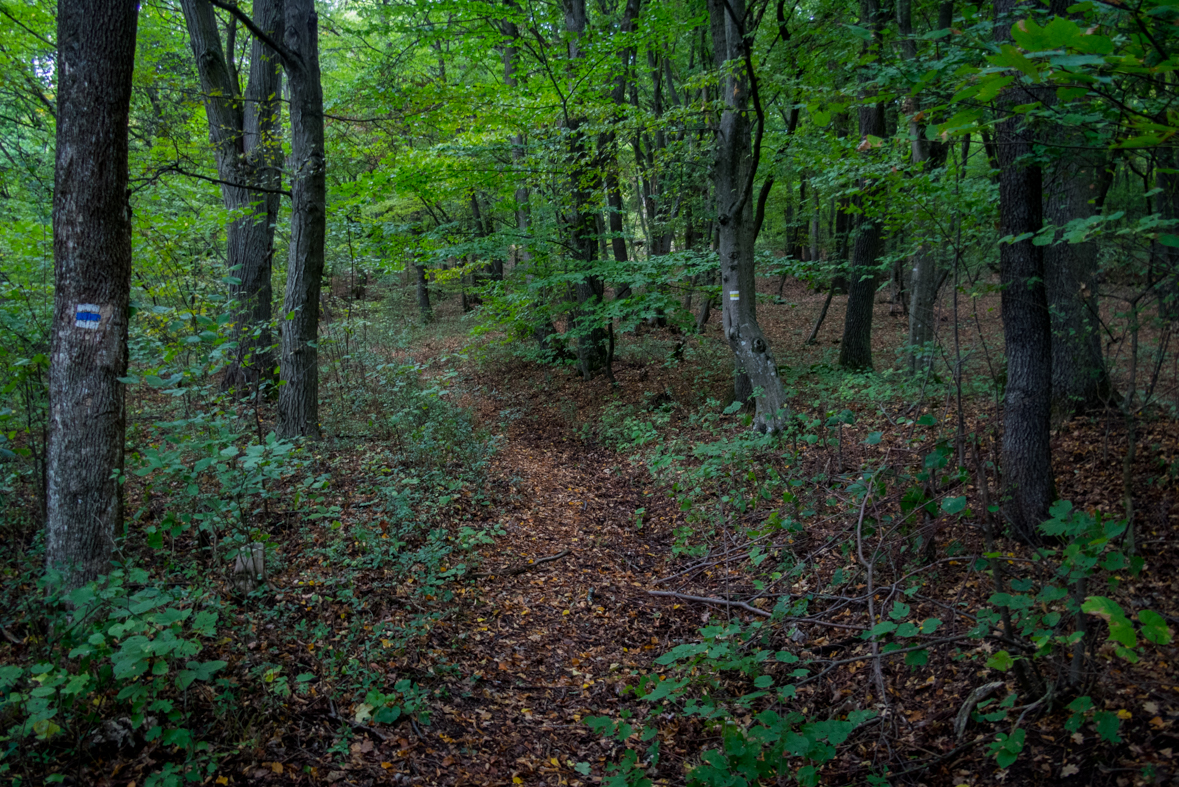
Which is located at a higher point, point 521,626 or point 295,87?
point 295,87

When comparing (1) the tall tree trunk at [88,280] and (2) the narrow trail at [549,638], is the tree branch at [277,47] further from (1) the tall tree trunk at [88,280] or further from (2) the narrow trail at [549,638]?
(2) the narrow trail at [549,638]

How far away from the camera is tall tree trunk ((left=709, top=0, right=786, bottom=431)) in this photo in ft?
24.5

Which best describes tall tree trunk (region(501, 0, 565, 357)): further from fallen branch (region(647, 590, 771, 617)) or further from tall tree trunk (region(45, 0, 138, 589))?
tall tree trunk (region(45, 0, 138, 589))

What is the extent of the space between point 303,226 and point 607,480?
484cm

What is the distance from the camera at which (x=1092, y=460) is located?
4.91 meters

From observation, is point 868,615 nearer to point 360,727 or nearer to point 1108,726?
point 1108,726

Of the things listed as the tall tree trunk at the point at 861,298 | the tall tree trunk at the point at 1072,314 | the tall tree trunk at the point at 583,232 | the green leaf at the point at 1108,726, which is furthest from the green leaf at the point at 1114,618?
the tall tree trunk at the point at 861,298

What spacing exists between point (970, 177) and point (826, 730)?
22.0ft

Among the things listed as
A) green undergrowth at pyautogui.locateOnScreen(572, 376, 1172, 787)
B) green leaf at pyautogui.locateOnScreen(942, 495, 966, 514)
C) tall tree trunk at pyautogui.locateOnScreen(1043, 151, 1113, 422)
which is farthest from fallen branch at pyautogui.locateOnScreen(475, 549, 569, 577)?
tall tree trunk at pyautogui.locateOnScreen(1043, 151, 1113, 422)

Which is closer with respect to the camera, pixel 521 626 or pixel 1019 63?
pixel 1019 63

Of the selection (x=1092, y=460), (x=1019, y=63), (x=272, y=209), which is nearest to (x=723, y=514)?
(x=1092, y=460)

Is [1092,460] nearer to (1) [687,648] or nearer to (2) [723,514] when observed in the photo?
(2) [723,514]

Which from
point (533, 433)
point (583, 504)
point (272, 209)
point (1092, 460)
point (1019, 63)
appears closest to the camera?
point (1019, 63)

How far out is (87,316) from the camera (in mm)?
3480
